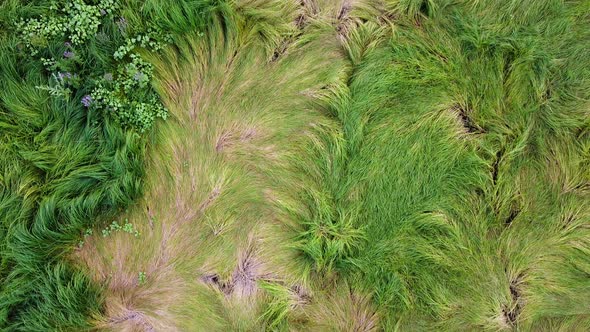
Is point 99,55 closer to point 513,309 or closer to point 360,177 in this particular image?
point 360,177

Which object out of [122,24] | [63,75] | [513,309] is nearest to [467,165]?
[513,309]

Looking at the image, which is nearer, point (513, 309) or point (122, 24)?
point (122, 24)

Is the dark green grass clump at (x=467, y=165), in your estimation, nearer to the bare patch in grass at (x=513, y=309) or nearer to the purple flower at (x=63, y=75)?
the bare patch in grass at (x=513, y=309)

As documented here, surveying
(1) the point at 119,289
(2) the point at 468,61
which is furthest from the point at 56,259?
(2) the point at 468,61

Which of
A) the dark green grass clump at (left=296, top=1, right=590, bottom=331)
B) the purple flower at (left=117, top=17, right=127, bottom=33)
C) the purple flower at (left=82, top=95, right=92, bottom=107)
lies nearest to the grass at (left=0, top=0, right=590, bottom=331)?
the dark green grass clump at (left=296, top=1, right=590, bottom=331)

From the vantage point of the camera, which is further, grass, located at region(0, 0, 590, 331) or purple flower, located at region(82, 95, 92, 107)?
grass, located at region(0, 0, 590, 331)

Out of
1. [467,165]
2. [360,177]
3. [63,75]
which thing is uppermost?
[63,75]

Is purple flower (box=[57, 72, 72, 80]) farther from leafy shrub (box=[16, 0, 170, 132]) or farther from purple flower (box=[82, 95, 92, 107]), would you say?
purple flower (box=[82, 95, 92, 107])

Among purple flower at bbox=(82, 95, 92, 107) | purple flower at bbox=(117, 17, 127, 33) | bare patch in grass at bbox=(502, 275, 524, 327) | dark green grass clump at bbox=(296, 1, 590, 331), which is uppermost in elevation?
purple flower at bbox=(117, 17, 127, 33)

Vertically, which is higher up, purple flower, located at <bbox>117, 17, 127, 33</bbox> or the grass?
purple flower, located at <bbox>117, 17, 127, 33</bbox>
